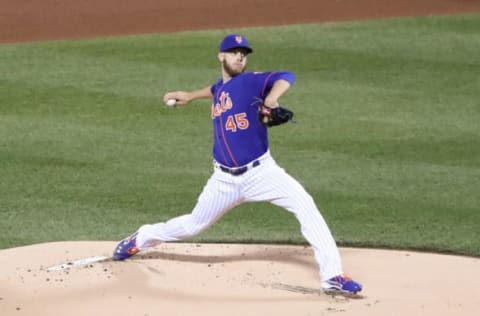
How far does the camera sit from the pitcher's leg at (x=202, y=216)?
309 inches

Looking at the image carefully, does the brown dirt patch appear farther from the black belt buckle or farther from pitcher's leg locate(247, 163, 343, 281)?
pitcher's leg locate(247, 163, 343, 281)

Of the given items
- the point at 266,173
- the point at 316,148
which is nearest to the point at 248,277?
the point at 266,173

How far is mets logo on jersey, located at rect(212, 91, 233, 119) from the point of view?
305 inches

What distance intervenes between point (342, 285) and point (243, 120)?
1.23 m

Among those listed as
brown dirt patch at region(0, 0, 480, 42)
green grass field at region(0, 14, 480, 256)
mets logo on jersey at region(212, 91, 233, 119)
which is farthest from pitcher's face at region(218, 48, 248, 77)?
brown dirt patch at region(0, 0, 480, 42)

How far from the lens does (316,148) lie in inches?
473

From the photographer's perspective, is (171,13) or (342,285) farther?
(171,13)

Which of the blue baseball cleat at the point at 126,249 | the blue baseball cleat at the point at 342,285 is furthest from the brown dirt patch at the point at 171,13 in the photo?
the blue baseball cleat at the point at 342,285

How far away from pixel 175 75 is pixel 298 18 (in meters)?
3.59

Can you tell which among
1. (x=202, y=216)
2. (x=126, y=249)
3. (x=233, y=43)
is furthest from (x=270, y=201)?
(x=126, y=249)

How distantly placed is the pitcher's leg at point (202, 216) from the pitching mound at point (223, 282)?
23 cm

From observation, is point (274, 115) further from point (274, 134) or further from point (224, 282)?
point (274, 134)

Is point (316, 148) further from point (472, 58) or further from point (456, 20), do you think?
point (456, 20)

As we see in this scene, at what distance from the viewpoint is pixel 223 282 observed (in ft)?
26.0
